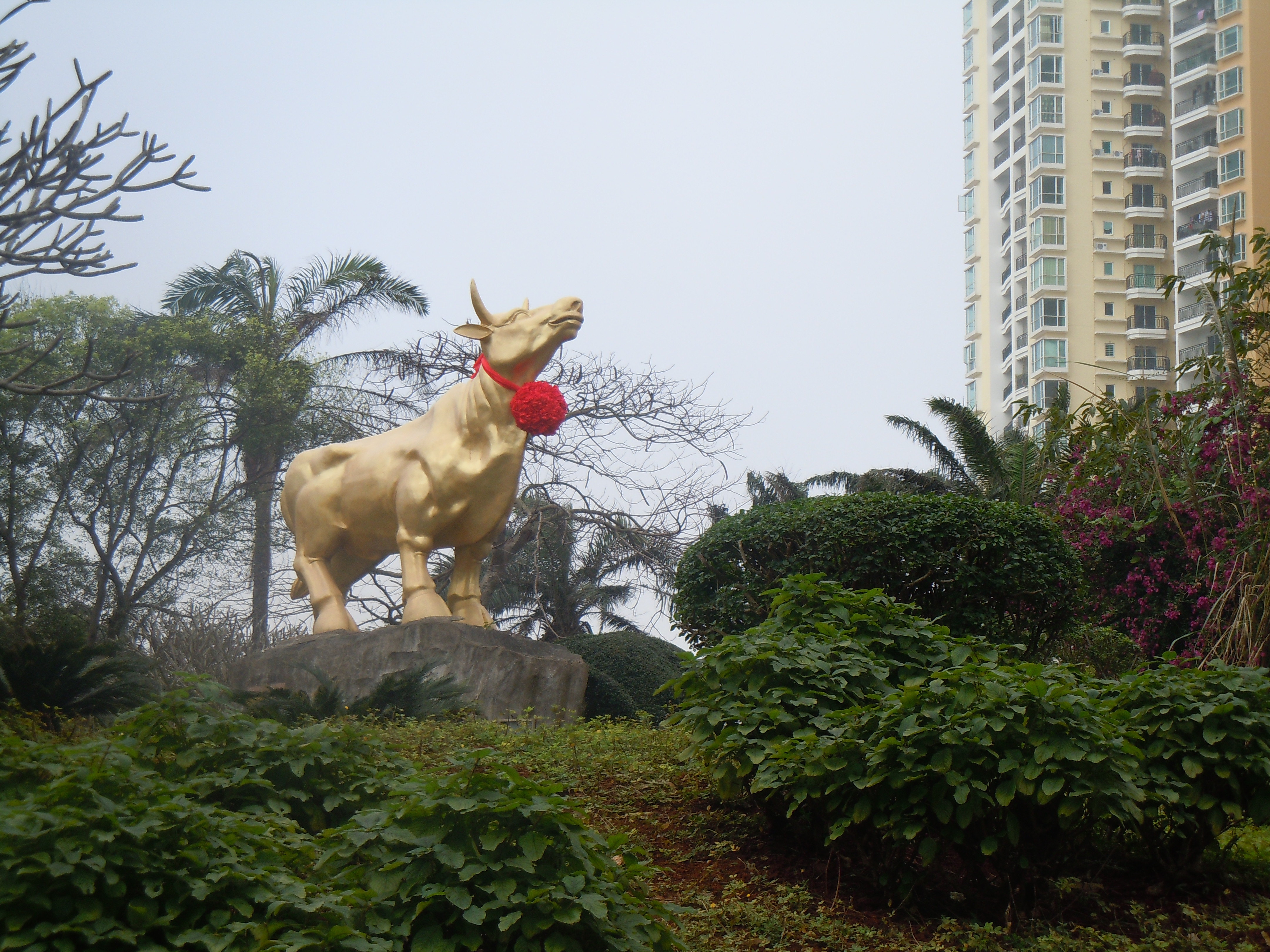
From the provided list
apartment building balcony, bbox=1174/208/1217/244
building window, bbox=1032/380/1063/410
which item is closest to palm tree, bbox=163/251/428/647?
building window, bbox=1032/380/1063/410

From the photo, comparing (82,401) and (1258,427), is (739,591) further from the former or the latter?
(82,401)

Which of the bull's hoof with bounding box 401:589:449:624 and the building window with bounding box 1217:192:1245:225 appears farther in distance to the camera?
the building window with bounding box 1217:192:1245:225

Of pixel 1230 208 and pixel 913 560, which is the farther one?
pixel 1230 208

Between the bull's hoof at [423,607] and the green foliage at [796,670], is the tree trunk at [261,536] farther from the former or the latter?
the green foliage at [796,670]

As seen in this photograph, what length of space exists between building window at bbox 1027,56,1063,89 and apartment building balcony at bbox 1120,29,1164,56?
296 cm

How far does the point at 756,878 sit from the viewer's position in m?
5.25

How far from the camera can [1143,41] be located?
174ft

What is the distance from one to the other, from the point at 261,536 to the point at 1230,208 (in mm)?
40524

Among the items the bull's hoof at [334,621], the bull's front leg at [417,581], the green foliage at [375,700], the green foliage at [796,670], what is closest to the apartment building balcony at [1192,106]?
the bull's front leg at [417,581]

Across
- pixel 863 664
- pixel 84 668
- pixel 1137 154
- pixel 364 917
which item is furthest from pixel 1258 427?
pixel 1137 154

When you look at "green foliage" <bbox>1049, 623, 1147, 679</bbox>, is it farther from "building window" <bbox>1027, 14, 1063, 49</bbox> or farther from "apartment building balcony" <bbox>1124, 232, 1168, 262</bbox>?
"building window" <bbox>1027, 14, 1063, 49</bbox>

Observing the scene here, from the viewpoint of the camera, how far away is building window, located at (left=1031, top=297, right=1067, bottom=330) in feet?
165

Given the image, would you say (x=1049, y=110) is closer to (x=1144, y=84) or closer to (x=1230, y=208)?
(x=1144, y=84)

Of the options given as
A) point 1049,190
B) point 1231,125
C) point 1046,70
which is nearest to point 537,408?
point 1231,125
